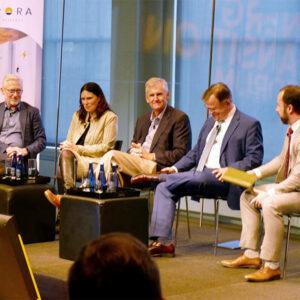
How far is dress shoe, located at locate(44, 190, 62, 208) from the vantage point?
482 centimetres

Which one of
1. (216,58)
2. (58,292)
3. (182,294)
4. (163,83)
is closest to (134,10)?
(216,58)

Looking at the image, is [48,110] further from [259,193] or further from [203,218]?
[259,193]

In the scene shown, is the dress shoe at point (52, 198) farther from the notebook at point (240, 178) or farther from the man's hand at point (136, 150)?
the notebook at point (240, 178)

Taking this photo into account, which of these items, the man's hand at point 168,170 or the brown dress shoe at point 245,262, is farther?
the man's hand at point 168,170

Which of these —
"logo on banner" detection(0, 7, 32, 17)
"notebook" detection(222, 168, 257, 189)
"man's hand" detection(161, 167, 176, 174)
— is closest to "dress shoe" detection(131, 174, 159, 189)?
"man's hand" detection(161, 167, 176, 174)

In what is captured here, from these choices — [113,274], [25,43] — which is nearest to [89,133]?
[25,43]

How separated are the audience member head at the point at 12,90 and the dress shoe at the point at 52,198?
136 centimetres

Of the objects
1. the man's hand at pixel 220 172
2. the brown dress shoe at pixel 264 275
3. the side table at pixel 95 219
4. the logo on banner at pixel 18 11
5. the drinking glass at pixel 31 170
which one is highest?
the logo on banner at pixel 18 11

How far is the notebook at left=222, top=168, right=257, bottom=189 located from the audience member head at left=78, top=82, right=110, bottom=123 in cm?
187

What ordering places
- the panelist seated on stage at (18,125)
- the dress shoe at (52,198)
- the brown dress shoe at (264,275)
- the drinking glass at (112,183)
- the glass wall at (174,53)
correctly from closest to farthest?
the brown dress shoe at (264,275) → the drinking glass at (112,183) → the dress shoe at (52,198) → the glass wall at (174,53) → the panelist seated on stage at (18,125)

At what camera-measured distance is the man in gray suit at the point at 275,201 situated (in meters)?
3.89

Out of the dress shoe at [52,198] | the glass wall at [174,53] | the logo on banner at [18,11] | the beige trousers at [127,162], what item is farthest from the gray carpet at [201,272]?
the logo on banner at [18,11]

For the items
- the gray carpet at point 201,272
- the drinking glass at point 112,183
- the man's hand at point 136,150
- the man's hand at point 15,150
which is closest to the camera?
the gray carpet at point 201,272

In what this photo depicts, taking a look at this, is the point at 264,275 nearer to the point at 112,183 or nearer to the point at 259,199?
the point at 259,199
